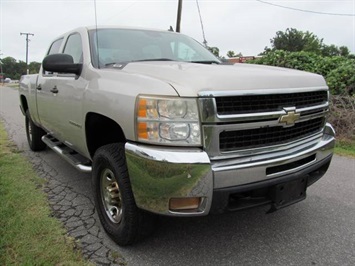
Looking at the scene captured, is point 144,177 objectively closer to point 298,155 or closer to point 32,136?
point 298,155

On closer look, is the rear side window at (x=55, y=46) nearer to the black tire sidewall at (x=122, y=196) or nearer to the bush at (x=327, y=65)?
the black tire sidewall at (x=122, y=196)

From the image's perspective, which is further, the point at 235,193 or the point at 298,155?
the point at 298,155

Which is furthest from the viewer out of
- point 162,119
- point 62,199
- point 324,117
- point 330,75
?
point 330,75

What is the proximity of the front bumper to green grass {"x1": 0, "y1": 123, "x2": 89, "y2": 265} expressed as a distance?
2.72 feet

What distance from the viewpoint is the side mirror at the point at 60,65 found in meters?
3.06

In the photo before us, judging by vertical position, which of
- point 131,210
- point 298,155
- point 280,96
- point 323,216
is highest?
point 280,96

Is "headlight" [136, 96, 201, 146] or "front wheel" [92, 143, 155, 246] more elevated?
"headlight" [136, 96, 201, 146]

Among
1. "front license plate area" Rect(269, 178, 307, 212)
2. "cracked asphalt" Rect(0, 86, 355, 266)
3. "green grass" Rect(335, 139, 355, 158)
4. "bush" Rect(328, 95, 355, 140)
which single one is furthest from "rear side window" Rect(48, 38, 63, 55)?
"bush" Rect(328, 95, 355, 140)

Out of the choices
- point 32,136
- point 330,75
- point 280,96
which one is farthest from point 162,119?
point 330,75

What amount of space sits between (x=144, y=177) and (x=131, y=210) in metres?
0.40

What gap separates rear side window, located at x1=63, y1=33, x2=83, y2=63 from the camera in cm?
362

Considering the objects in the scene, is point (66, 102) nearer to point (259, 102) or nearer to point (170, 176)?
point (170, 176)

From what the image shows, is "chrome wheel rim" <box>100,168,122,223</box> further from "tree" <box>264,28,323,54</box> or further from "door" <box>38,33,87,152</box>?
"tree" <box>264,28,323,54</box>

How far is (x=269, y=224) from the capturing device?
317 cm
